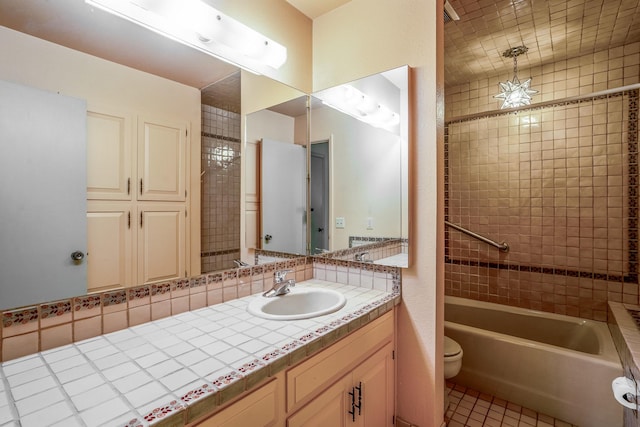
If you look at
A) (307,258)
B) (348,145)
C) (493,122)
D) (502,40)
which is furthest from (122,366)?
(493,122)

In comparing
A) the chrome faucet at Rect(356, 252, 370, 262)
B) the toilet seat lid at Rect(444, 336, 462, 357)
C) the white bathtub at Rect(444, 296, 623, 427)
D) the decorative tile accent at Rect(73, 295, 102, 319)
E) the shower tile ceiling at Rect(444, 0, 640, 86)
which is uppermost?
the shower tile ceiling at Rect(444, 0, 640, 86)

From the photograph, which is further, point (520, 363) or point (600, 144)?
point (600, 144)

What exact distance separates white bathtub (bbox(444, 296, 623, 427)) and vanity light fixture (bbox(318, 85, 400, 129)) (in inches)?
62.6

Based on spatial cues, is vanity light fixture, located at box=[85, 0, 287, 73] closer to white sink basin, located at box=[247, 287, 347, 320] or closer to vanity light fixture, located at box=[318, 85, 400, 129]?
vanity light fixture, located at box=[318, 85, 400, 129]

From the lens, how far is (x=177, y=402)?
0.66 m

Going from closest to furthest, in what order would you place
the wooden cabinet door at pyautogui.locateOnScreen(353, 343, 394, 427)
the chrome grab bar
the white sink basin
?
the wooden cabinet door at pyautogui.locateOnScreen(353, 343, 394, 427)
the white sink basin
the chrome grab bar

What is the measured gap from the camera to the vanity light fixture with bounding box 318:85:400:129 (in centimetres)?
157

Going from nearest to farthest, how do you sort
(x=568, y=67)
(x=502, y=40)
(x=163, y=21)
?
(x=163, y=21) → (x=502, y=40) → (x=568, y=67)

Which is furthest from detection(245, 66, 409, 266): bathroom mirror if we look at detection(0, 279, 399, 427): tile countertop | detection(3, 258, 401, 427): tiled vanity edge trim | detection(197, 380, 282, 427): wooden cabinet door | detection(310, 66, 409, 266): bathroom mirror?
detection(197, 380, 282, 427): wooden cabinet door

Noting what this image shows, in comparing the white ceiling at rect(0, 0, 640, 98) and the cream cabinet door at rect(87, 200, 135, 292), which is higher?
the white ceiling at rect(0, 0, 640, 98)

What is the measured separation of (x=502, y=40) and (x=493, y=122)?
0.70 metres

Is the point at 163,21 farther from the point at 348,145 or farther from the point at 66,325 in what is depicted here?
the point at 66,325

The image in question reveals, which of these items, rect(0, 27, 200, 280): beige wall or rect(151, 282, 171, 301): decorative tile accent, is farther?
rect(151, 282, 171, 301): decorative tile accent

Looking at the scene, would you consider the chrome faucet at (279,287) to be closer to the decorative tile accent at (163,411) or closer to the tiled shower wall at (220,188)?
the tiled shower wall at (220,188)
